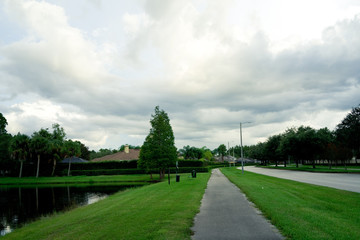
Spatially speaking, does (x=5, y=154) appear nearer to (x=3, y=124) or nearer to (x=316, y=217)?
(x=3, y=124)

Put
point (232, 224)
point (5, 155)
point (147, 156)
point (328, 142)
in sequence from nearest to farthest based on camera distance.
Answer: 1. point (232, 224)
2. point (147, 156)
3. point (328, 142)
4. point (5, 155)

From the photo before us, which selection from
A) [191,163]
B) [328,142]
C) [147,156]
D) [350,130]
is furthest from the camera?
[191,163]

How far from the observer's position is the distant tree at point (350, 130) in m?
52.7

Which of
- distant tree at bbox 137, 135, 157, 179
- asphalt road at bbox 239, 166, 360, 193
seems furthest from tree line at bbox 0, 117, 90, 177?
asphalt road at bbox 239, 166, 360, 193

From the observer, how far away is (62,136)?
7475cm

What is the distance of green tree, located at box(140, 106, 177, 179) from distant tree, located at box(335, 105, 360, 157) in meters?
A: 36.8

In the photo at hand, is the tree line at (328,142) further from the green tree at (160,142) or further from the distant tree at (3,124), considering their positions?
the distant tree at (3,124)

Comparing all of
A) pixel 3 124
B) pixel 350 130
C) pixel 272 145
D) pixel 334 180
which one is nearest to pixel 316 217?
pixel 334 180

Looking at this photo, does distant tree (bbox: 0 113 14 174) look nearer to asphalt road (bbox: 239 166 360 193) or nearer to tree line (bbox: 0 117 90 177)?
tree line (bbox: 0 117 90 177)

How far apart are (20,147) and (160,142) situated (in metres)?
34.5

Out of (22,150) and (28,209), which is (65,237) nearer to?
(28,209)

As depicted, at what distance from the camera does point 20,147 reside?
56.5 metres

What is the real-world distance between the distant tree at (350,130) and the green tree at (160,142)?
3675 centimetres

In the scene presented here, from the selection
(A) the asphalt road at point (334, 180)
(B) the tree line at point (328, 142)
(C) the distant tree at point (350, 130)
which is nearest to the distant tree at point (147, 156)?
(A) the asphalt road at point (334, 180)
